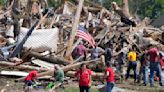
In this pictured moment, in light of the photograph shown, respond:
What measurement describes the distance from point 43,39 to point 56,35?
2.58 feet

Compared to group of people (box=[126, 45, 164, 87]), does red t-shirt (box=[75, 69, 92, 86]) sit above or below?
below

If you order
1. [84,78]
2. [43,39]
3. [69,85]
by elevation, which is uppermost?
[43,39]

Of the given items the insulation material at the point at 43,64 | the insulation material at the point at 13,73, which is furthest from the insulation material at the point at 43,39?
the insulation material at the point at 13,73

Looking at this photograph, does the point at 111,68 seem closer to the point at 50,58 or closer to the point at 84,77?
the point at 84,77

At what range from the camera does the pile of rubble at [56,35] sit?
20016 mm

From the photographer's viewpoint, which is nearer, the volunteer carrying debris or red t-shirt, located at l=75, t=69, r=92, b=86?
red t-shirt, located at l=75, t=69, r=92, b=86

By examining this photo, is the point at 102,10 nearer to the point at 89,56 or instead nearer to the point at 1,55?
the point at 89,56

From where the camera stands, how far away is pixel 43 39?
72.4 feet

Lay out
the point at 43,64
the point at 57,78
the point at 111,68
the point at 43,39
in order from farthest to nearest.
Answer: the point at 43,39 < the point at 43,64 < the point at 57,78 < the point at 111,68

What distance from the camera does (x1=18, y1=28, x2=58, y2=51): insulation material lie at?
21766 mm

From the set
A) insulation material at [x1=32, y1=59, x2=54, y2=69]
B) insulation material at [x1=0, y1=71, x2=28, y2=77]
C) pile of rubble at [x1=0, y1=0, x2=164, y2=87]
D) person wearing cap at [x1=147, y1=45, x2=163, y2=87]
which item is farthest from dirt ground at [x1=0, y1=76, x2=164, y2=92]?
insulation material at [x1=32, y1=59, x2=54, y2=69]

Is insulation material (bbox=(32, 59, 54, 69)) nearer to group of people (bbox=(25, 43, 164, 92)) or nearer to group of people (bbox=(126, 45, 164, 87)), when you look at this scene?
group of people (bbox=(25, 43, 164, 92))

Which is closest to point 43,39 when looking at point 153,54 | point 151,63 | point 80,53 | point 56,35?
point 56,35

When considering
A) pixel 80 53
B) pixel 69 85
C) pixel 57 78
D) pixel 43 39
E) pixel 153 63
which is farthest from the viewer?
pixel 43 39
